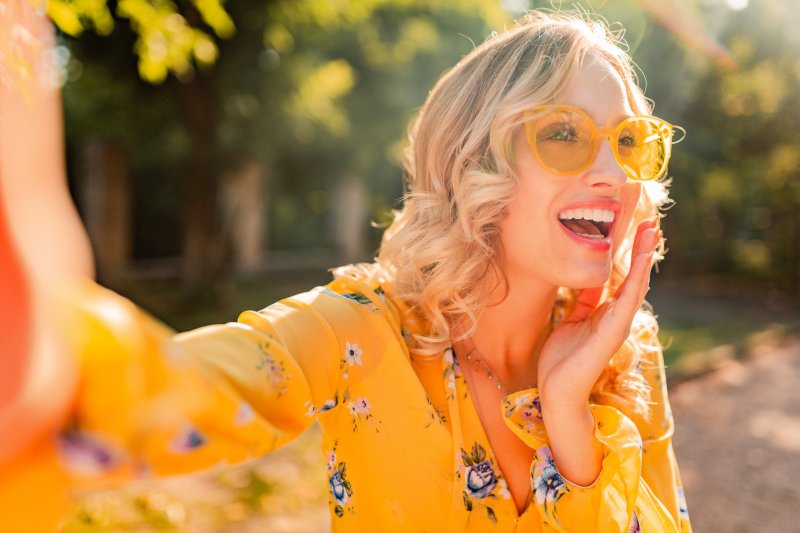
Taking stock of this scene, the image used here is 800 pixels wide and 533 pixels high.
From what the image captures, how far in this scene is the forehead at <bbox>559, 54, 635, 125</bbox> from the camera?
185 cm

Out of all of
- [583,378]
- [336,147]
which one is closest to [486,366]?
[583,378]

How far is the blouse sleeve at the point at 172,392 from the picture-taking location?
33.2 inches

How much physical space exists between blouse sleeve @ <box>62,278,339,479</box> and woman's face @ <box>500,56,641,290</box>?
0.79 metres

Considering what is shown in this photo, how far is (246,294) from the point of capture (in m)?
13.0

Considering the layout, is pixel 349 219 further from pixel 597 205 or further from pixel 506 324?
pixel 597 205

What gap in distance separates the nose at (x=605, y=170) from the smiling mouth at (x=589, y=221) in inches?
2.9

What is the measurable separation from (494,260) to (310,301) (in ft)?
2.18

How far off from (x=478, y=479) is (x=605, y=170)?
0.89 metres

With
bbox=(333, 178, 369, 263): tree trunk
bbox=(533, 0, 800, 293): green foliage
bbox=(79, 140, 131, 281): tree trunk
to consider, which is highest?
bbox=(533, 0, 800, 293): green foliage

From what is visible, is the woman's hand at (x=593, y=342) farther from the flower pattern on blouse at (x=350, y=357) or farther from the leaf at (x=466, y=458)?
the flower pattern on blouse at (x=350, y=357)

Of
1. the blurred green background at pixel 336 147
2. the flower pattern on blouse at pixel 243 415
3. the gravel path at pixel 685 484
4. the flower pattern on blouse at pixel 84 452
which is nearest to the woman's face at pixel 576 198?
the flower pattern on blouse at pixel 243 415

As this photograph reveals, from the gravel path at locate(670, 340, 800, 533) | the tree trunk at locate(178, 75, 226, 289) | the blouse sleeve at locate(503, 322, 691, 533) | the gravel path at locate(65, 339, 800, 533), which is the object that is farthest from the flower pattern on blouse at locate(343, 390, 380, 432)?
the tree trunk at locate(178, 75, 226, 289)

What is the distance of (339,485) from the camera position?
1902 millimetres

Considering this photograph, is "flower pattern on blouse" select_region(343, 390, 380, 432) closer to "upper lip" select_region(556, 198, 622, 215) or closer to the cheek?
"upper lip" select_region(556, 198, 622, 215)
